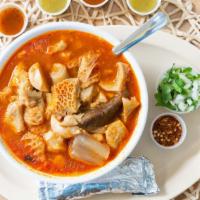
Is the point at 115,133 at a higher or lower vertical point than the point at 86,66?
lower

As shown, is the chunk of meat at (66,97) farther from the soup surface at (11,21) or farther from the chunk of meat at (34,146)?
the soup surface at (11,21)

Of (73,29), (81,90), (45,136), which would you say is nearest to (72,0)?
(73,29)

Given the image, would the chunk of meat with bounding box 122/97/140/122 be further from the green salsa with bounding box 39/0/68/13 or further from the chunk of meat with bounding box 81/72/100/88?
the green salsa with bounding box 39/0/68/13

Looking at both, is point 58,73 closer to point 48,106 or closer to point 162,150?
point 48,106

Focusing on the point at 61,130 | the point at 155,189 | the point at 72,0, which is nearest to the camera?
the point at 61,130

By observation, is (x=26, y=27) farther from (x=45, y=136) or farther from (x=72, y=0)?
(x=45, y=136)

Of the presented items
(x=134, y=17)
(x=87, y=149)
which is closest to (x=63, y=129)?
(x=87, y=149)

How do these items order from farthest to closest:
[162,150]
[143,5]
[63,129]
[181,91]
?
[143,5] → [162,150] → [181,91] → [63,129]

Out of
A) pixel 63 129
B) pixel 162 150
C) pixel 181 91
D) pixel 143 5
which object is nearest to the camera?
pixel 63 129
